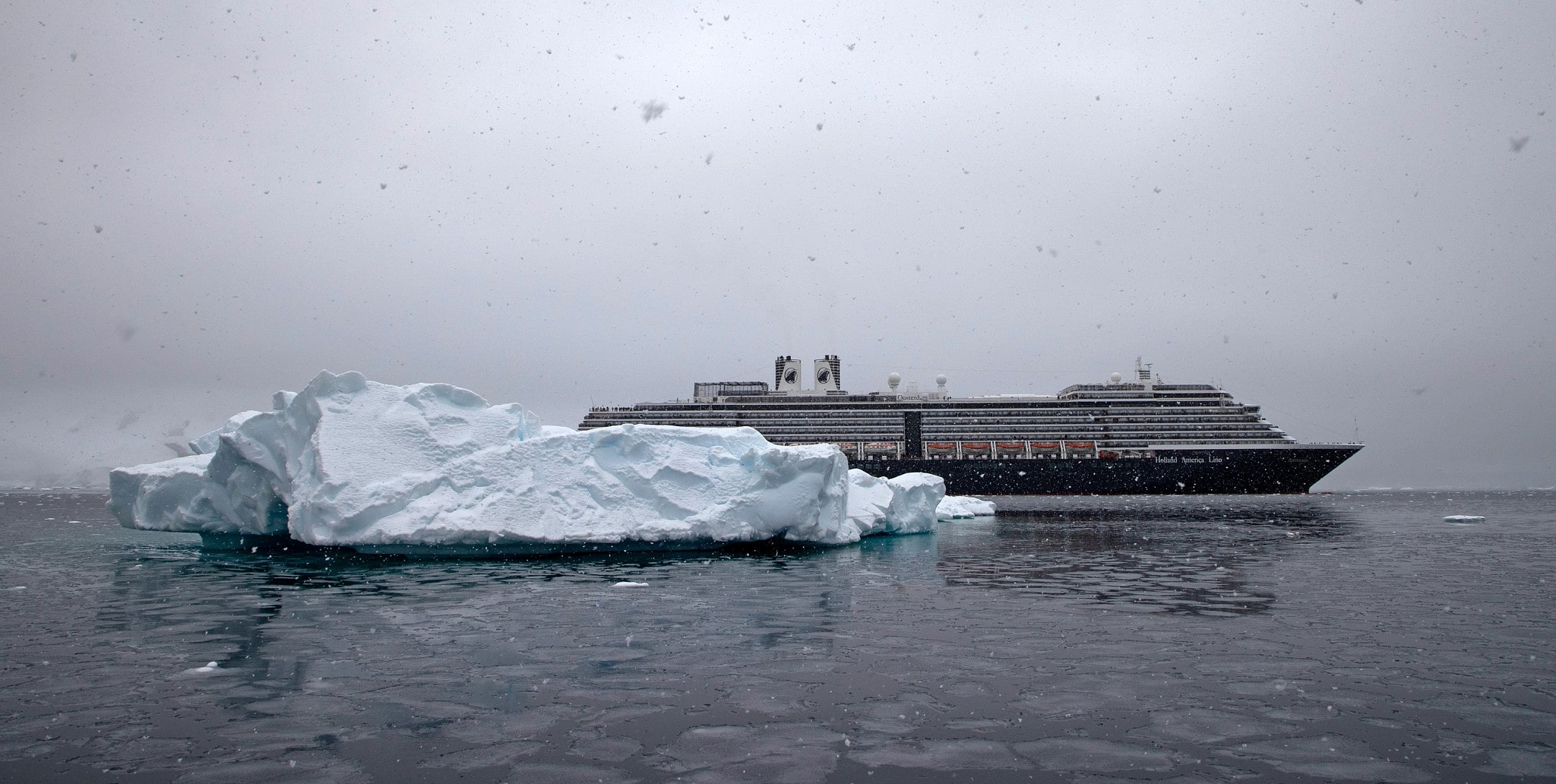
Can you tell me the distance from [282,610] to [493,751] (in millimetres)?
5947

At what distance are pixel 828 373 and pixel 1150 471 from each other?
20.5 metres

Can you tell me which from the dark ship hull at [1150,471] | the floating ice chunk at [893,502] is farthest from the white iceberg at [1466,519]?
the dark ship hull at [1150,471]

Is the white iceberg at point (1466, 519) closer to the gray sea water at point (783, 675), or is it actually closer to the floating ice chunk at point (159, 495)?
the gray sea water at point (783, 675)

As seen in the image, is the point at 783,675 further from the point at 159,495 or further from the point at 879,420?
the point at 879,420

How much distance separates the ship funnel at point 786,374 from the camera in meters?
57.9

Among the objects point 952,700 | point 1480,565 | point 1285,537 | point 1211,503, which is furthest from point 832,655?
point 1211,503

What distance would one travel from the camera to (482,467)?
46.9 feet

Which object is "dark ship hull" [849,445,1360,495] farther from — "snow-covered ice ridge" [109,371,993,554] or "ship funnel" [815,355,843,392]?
"snow-covered ice ridge" [109,371,993,554]

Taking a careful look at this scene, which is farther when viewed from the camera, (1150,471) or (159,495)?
(1150,471)

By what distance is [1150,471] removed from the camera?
48.8 meters

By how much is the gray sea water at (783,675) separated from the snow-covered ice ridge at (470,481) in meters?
1.13

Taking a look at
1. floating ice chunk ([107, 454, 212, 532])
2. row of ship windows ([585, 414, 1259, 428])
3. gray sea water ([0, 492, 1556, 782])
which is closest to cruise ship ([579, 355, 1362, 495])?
row of ship windows ([585, 414, 1259, 428])

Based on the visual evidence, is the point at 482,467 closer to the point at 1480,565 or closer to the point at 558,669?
the point at 558,669

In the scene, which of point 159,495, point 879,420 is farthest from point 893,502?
point 879,420
